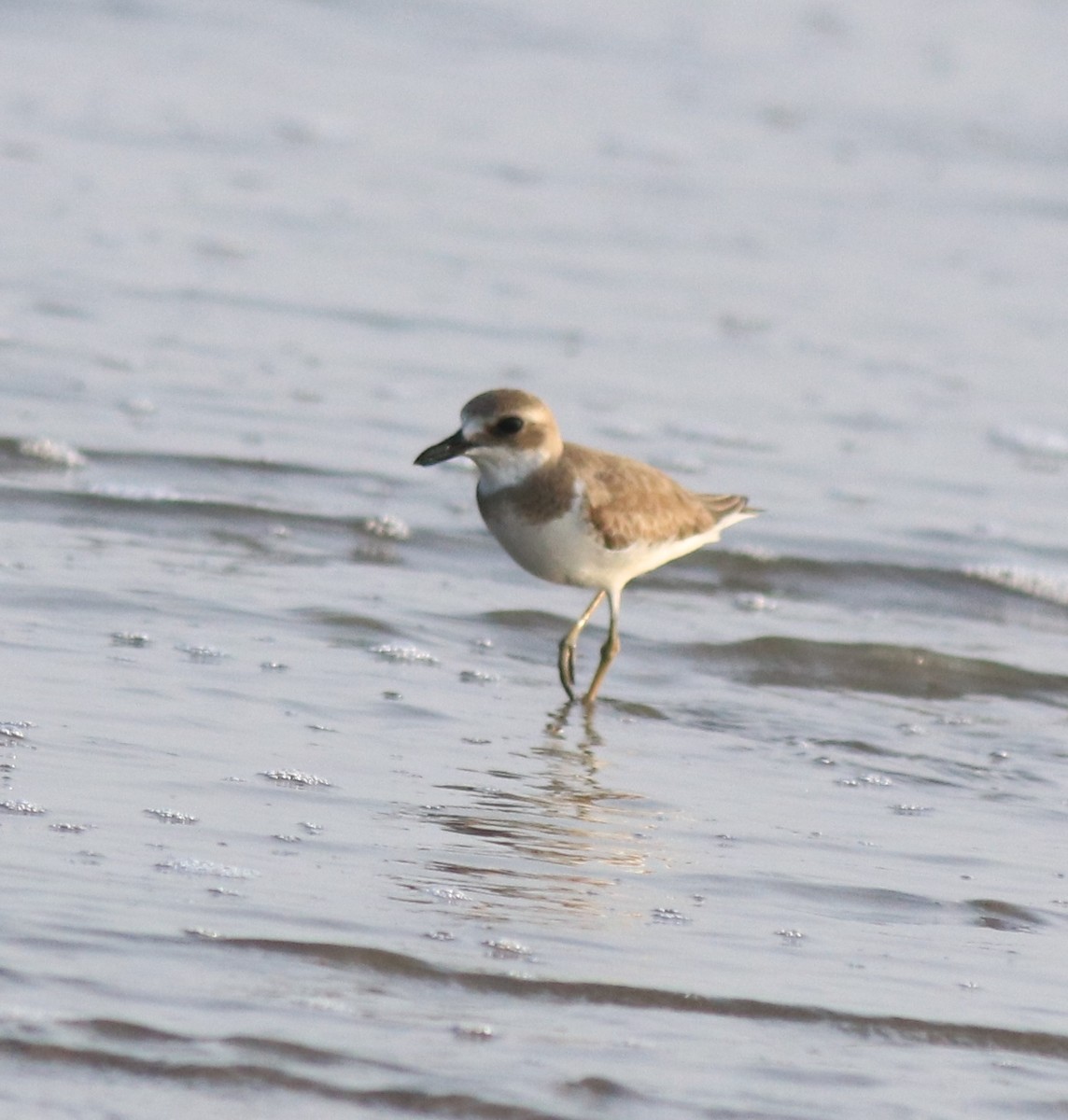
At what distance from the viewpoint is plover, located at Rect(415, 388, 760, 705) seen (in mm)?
6168

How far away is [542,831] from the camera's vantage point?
496 centimetres

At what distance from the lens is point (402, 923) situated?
4.15 meters

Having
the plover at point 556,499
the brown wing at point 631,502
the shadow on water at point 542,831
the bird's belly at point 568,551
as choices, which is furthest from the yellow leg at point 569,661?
the shadow on water at point 542,831

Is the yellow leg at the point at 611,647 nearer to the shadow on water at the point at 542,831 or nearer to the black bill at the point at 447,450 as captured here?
the shadow on water at the point at 542,831

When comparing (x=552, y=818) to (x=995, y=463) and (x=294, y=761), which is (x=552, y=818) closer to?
(x=294, y=761)

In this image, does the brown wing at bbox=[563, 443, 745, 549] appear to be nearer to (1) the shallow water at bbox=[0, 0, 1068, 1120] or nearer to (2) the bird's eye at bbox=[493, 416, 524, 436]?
(2) the bird's eye at bbox=[493, 416, 524, 436]

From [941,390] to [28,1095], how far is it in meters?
8.26

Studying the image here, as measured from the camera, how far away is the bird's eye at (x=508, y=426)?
615 cm

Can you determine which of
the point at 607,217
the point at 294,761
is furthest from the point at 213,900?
the point at 607,217

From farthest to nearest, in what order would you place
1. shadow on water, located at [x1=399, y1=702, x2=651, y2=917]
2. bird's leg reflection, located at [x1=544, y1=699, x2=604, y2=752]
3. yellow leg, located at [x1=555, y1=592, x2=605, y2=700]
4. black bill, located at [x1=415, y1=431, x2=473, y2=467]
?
yellow leg, located at [x1=555, y1=592, x2=605, y2=700]
black bill, located at [x1=415, y1=431, x2=473, y2=467]
bird's leg reflection, located at [x1=544, y1=699, x2=604, y2=752]
shadow on water, located at [x1=399, y1=702, x2=651, y2=917]

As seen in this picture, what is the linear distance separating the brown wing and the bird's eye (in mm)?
230

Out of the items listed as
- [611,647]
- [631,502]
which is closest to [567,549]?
[631,502]

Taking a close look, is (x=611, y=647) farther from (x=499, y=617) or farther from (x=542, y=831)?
(x=542, y=831)

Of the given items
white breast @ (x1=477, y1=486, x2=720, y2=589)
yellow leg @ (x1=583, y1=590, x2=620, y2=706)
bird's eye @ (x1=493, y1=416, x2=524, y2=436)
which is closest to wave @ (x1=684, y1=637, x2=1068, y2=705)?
yellow leg @ (x1=583, y1=590, x2=620, y2=706)
